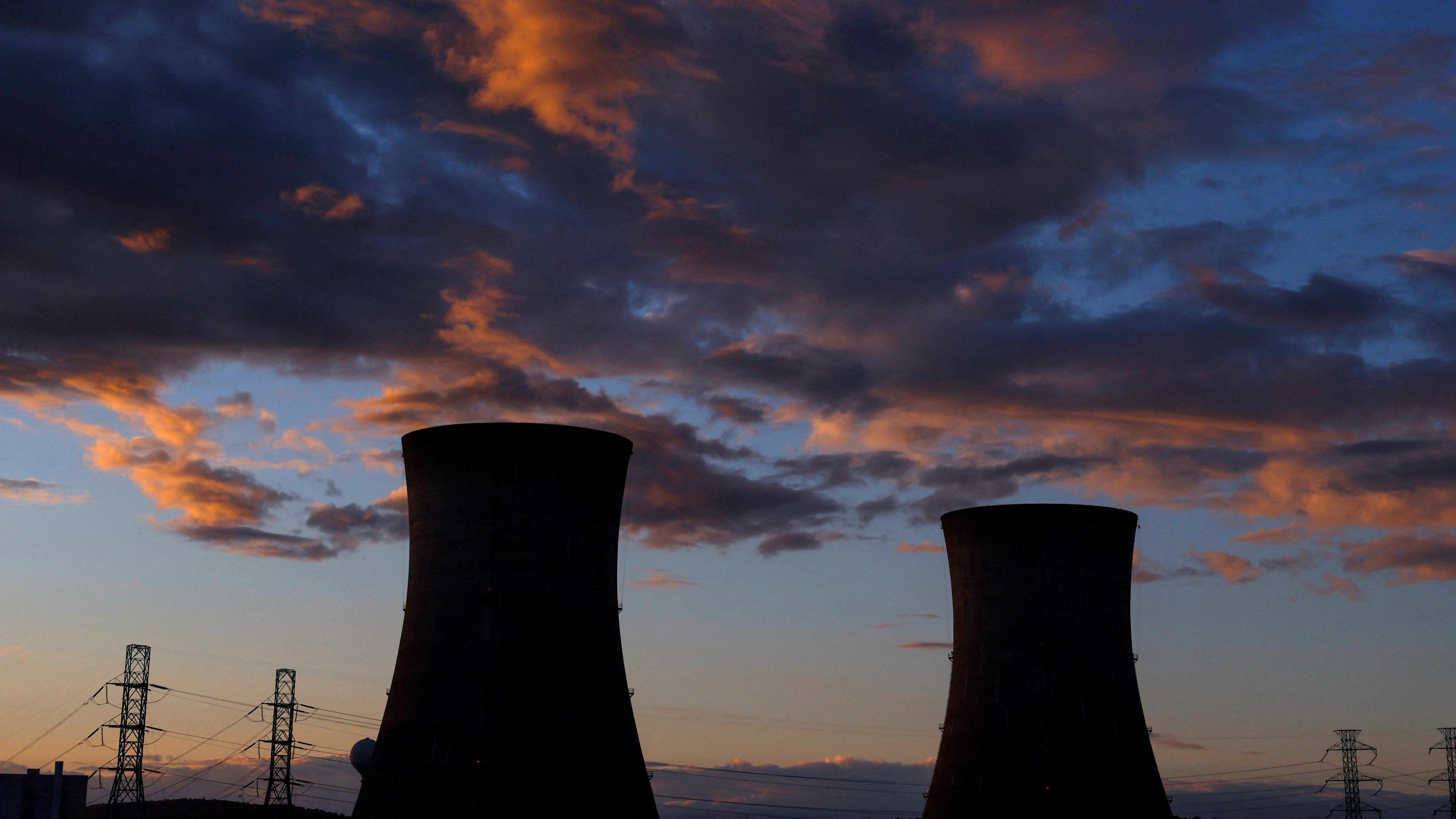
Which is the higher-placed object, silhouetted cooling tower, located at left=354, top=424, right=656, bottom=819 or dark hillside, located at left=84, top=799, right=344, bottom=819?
silhouetted cooling tower, located at left=354, top=424, right=656, bottom=819

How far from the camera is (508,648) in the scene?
2930 centimetres

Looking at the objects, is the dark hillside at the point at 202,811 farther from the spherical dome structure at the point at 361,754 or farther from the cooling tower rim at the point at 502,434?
the cooling tower rim at the point at 502,434

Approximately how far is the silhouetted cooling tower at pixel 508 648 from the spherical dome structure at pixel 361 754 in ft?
80.4

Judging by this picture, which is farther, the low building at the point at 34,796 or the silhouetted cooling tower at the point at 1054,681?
the silhouetted cooling tower at the point at 1054,681

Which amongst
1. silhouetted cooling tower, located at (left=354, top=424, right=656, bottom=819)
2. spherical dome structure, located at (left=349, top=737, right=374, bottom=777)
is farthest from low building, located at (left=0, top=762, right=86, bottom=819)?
spherical dome structure, located at (left=349, top=737, right=374, bottom=777)

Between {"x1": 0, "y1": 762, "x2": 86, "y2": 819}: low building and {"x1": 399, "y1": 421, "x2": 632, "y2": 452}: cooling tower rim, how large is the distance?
10906 mm

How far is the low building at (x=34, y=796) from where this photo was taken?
31.0 m

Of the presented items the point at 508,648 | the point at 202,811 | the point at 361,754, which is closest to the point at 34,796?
the point at 508,648

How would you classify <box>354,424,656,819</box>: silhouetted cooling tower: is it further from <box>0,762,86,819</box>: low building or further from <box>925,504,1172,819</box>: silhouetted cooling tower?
<box>925,504,1172,819</box>: silhouetted cooling tower

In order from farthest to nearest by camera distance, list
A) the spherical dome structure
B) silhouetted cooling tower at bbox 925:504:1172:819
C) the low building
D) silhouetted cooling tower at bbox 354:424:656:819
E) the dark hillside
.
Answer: the dark hillside < the spherical dome structure < silhouetted cooling tower at bbox 925:504:1172:819 < the low building < silhouetted cooling tower at bbox 354:424:656:819

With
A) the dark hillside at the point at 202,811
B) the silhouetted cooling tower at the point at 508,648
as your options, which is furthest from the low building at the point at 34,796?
the dark hillside at the point at 202,811

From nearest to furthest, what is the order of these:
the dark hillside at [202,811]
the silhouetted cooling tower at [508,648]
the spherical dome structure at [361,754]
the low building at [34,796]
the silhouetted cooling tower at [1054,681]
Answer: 1. the silhouetted cooling tower at [508,648]
2. the low building at [34,796]
3. the silhouetted cooling tower at [1054,681]
4. the spherical dome structure at [361,754]
5. the dark hillside at [202,811]

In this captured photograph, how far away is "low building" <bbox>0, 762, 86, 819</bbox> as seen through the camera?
31.0m

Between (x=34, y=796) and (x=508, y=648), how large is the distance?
11845 mm
